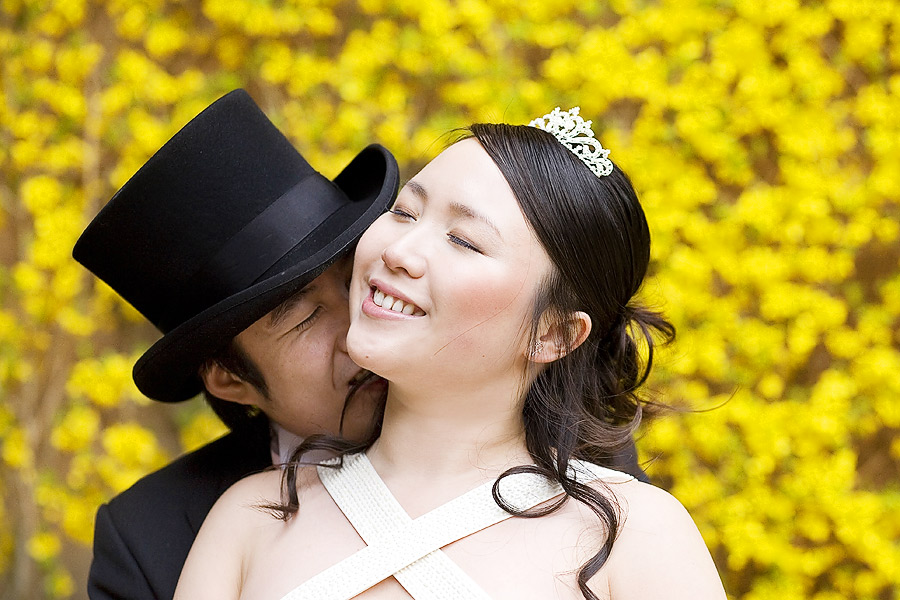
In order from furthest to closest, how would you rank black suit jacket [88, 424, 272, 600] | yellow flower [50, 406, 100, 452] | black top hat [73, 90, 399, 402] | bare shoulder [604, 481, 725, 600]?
yellow flower [50, 406, 100, 452] < black suit jacket [88, 424, 272, 600] < black top hat [73, 90, 399, 402] < bare shoulder [604, 481, 725, 600]

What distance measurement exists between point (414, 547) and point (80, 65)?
2.67m

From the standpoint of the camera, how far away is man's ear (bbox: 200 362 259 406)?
195 cm

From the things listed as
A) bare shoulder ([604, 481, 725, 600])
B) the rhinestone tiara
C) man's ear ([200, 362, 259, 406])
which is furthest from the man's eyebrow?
bare shoulder ([604, 481, 725, 600])

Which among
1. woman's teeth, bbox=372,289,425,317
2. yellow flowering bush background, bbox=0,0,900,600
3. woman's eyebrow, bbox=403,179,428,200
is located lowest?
yellow flowering bush background, bbox=0,0,900,600

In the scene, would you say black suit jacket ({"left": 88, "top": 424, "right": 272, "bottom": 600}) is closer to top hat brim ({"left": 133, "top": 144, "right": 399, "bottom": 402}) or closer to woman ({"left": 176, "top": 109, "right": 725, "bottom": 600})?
top hat brim ({"left": 133, "top": 144, "right": 399, "bottom": 402})

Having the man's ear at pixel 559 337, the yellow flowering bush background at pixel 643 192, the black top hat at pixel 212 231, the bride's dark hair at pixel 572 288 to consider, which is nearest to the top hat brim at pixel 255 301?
the black top hat at pixel 212 231

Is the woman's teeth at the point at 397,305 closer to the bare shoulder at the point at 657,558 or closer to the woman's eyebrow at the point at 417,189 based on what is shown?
the woman's eyebrow at the point at 417,189

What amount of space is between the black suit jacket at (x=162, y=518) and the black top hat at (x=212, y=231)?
0.29m

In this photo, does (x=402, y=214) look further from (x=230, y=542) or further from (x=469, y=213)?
(x=230, y=542)

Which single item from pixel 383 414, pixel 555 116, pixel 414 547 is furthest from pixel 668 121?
pixel 414 547

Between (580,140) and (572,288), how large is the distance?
0.28 metres

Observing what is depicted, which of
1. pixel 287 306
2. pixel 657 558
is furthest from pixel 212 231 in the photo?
pixel 657 558

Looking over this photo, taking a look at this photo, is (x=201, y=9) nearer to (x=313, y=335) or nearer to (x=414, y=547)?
(x=313, y=335)

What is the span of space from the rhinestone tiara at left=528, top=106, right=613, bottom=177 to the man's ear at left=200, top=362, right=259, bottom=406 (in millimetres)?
880
